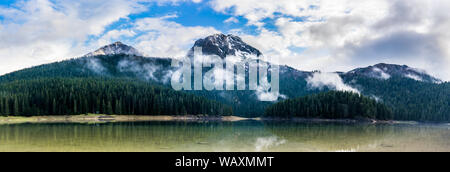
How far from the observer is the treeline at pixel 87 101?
370 feet

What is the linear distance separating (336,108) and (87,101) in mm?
96532

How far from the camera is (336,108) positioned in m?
138

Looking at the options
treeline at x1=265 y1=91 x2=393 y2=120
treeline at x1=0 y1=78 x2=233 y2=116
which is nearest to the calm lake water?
treeline at x1=0 y1=78 x2=233 y2=116

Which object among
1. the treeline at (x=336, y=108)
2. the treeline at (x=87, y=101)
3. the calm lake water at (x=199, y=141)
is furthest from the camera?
the treeline at (x=336, y=108)

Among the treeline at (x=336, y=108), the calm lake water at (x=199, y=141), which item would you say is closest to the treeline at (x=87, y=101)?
the treeline at (x=336, y=108)

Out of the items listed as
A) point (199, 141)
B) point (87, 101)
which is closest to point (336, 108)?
point (87, 101)

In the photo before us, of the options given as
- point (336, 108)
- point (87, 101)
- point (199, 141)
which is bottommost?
point (336, 108)

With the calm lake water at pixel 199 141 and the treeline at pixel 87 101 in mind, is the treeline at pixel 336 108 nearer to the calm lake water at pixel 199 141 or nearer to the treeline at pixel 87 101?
the treeline at pixel 87 101

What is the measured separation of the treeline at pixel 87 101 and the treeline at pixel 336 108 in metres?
34.5

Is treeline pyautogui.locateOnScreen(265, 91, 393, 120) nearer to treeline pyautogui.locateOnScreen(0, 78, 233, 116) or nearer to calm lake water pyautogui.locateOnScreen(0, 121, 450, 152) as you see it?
treeline pyautogui.locateOnScreen(0, 78, 233, 116)

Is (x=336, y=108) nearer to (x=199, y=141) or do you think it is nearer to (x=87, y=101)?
(x=87, y=101)

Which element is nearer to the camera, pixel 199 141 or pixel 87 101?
pixel 199 141
